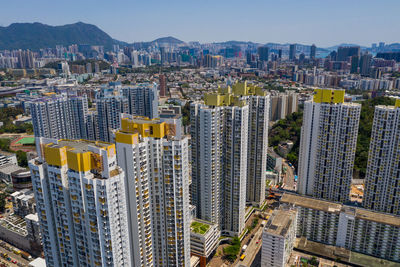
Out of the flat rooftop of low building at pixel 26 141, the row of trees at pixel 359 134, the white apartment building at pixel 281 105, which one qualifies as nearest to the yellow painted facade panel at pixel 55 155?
the row of trees at pixel 359 134

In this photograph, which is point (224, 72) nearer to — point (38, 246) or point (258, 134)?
point (258, 134)

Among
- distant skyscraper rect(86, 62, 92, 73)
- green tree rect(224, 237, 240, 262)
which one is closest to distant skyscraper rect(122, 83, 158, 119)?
green tree rect(224, 237, 240, 262)

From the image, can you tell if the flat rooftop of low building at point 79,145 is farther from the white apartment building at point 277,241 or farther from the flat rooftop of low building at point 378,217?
the flat rooftop of low building at point 378,217

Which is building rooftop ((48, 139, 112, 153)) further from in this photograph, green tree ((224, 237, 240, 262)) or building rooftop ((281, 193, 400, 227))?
building rooftop ((281, 193, 400, 227))

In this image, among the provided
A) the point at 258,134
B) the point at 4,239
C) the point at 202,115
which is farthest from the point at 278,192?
the point at 4,239

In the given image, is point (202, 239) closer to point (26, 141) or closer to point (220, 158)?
point (220, 158)
